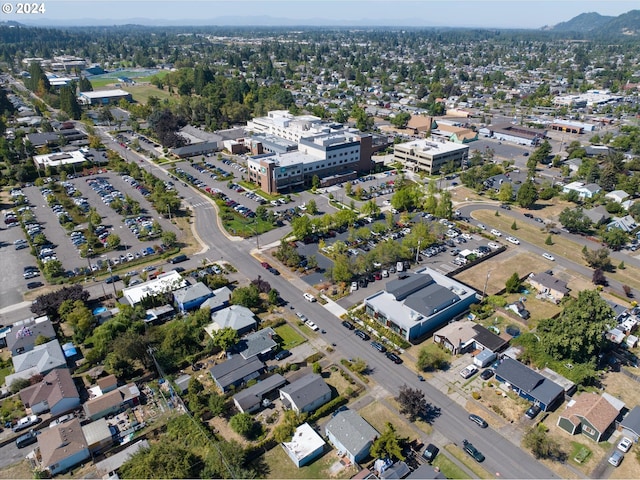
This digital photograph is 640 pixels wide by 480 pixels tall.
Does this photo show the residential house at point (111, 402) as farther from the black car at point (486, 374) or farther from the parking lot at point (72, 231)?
the black car at point (486, 374)

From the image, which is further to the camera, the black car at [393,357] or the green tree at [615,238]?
the green tree at [615,238]

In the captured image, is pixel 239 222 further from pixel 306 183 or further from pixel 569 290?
pixel 569 290

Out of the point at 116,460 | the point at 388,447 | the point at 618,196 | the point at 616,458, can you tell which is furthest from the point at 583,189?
the point at 116,460

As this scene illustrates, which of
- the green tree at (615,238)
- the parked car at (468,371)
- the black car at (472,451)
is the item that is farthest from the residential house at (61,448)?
the green tree at (615,238)

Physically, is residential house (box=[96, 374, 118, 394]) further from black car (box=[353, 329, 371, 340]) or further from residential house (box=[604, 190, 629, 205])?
residential house (box=[604, 190, 629, 205])

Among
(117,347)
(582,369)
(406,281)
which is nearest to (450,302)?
(406,281)

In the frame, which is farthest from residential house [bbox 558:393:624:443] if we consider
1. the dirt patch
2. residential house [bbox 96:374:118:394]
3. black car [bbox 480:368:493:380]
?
residential house [bbox 96:374:118:394]

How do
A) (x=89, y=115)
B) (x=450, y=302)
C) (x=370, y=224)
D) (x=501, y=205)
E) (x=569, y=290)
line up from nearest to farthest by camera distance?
(x=450, y=302) → (x=569, y=290) → (x=370, y=224) → (x=501, y=205) → (x=89, y=115)
